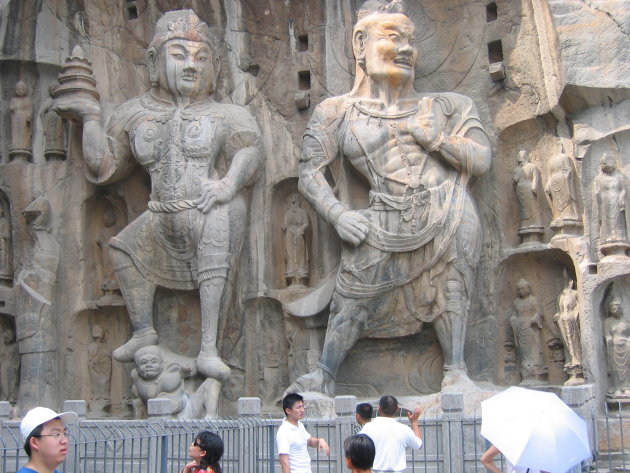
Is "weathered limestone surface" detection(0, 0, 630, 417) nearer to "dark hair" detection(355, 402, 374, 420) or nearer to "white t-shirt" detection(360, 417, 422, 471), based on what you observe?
"dark hair" detection(355, 402, 374, 420)

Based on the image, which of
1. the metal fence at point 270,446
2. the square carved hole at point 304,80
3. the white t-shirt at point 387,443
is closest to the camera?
the white t-shirt at point 387,443

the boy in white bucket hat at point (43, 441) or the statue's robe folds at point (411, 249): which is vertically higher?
A: the statue's robe folds at point (411, 249)

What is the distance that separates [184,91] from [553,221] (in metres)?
4.29

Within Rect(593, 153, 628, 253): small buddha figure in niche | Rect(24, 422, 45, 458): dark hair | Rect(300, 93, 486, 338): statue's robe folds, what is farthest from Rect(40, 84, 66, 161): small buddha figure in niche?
Rect(24, 422, 45, 458): dark hair

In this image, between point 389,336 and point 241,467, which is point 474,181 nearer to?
point 389,336

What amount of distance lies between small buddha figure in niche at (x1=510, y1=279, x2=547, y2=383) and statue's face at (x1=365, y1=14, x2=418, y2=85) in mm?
2589

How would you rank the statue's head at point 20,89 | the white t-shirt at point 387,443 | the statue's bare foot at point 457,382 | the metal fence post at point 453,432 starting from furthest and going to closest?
the statue's head at point 20,89 → the statue's bare foot at point 457,382 → the metal fence post at point 453,432 → the white t-shirt at point 387,443

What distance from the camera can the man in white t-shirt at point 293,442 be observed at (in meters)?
5.69

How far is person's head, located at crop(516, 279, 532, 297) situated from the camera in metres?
10.3

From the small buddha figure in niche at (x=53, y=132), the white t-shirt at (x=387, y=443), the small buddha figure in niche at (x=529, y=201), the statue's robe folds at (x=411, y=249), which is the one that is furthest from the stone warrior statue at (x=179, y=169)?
the white t-shirt at (x=387, y=443)

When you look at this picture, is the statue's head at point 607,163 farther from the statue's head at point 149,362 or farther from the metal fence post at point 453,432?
the statue's head at point 149,362

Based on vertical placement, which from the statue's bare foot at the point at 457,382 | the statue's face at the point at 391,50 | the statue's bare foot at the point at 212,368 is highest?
the statue's face at the point at 391,50

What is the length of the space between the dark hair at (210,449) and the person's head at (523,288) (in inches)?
238

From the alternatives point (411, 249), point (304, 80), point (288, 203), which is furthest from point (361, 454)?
point (304, 80)
